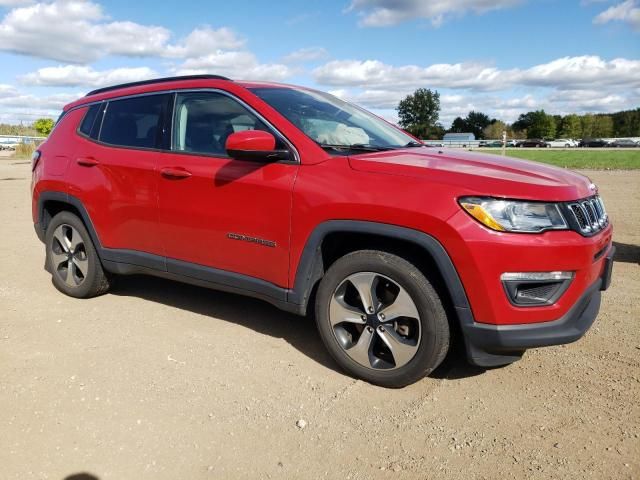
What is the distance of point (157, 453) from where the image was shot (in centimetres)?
265

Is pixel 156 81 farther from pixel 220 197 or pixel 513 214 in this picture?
pixel 513 214

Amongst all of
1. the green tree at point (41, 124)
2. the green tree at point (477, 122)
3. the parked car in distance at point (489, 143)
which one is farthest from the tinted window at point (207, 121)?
the green tree at point (477, 122)

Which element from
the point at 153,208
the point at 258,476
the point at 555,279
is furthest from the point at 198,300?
the point at 555,279

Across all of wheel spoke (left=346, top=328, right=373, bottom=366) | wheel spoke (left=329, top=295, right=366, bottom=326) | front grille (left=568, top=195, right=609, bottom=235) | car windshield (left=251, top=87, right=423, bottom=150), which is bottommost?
wheel spoke (left=346, top=328, right=373, bottom=366)

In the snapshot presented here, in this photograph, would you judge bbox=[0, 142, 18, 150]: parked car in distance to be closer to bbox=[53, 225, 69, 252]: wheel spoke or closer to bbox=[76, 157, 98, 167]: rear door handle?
bbox=[53, 225, 69, 252]: wheel spoke

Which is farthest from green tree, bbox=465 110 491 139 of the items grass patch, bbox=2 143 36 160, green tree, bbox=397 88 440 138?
grass patch, bbox=2 143 36 160

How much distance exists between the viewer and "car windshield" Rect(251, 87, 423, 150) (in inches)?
145

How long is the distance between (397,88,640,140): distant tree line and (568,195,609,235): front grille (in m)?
113

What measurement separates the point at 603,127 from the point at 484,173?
459 ft

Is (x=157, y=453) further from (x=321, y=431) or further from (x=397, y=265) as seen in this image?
(x=397, y=265)

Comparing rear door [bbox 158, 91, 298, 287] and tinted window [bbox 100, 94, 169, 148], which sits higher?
tinted window [bbox 100, 94, 169, 148]

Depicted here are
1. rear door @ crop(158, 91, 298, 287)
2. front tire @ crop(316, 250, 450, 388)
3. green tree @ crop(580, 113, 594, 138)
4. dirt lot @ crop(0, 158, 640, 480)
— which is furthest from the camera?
green tree @ crop(580, 113, 594, 138)

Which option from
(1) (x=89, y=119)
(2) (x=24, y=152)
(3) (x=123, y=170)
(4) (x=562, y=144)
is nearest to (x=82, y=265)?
(3) (x=123, y=170)

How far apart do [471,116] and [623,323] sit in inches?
5265
